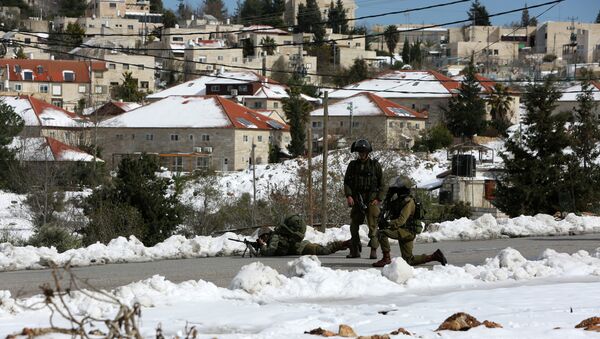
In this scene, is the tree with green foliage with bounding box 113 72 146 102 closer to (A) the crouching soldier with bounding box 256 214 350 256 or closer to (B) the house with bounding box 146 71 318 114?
(B) the house with bounding box 146 71 318 114

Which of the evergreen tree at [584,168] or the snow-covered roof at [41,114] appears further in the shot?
the snow-covered roof at [41,114]

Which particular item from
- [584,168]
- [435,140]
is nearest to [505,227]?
[584,168]

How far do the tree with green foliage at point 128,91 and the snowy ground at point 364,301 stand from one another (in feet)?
425

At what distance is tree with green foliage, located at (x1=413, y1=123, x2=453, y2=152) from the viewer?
104 meters

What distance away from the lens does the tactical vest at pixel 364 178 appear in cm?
1816

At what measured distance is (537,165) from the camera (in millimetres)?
49500

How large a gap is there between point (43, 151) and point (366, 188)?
66.2 meters

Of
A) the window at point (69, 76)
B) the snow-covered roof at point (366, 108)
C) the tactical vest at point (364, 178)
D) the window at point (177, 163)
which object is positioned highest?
the window at point (69, 76)

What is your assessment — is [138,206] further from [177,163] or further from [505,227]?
[177,163]

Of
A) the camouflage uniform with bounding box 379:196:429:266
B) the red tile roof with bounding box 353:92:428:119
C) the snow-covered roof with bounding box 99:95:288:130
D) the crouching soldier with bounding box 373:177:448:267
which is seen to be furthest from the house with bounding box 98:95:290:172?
the camouflage uniform with bounding box 379:196:429:266

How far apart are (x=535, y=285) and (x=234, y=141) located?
287ft

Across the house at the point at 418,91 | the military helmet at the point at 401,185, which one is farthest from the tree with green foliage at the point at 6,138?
the military helmet at the point at 401,185

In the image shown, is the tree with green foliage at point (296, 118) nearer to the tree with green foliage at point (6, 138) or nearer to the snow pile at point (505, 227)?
the tree with green foliage at point (6, 138)

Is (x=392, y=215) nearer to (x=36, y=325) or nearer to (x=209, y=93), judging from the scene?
(x=36, y=325)
